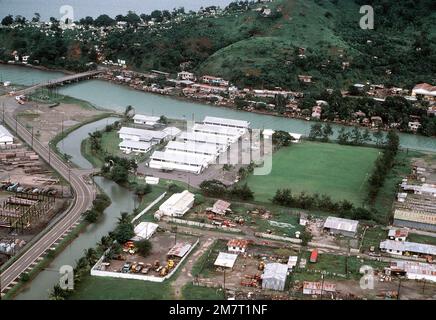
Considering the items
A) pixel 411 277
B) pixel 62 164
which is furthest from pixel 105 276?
pixel 62 164

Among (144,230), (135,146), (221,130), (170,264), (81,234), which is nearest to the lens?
(170,264)

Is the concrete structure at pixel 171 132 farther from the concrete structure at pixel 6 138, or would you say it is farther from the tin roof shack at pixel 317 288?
the tin roof shack at pixel 317 288

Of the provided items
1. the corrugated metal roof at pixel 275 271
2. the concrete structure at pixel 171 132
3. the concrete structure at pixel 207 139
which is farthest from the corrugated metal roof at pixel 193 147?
the corrugated metal roof at pixel 275 271

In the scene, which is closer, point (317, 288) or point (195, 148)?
point (317, 288)

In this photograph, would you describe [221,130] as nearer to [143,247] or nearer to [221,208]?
[221,208]

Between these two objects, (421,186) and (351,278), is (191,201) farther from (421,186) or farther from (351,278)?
(421,186)

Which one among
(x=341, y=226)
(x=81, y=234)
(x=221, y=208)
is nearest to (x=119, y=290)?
(x=81, y=234)

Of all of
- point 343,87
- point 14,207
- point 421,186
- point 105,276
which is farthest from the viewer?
point 343,87
